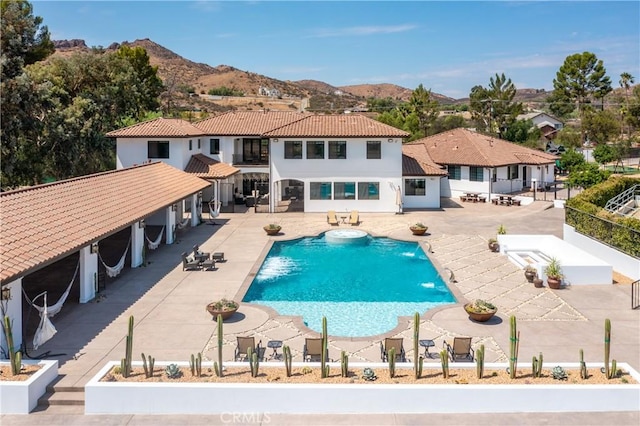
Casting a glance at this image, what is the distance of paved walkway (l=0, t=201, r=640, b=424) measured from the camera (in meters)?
14.0

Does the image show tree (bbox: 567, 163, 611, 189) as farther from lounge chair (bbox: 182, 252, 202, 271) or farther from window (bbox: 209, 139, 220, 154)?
lounge chair (bbox: 182, 252, 202, 271)

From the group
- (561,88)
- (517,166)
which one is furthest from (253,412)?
(561,88)

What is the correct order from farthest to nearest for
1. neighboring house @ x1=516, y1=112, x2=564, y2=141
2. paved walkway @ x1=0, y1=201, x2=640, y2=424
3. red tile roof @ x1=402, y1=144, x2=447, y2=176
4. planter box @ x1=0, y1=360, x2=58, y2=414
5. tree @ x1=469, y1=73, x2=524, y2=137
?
1. neighboring house @ x1=516, y1=112, x2=564, y2=141
2. tree @ x1=469, y1=73, x2=524, y2=137
3. red tile roof @ x1=402, y1=144, x2=447, y2=176
4. paved walkway @ x1=0, y1=201, x2=640, y2=424
5. planter box @ x1=0, y1=360, x2=58, y2=414

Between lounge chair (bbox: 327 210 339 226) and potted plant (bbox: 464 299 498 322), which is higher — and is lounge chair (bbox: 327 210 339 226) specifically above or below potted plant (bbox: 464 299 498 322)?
above

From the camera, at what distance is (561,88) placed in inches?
3260

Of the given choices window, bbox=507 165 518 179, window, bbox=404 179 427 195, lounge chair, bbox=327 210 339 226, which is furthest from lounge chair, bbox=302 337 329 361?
window, bbox=507 165 518 179

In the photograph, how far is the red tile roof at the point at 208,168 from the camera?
39.6 metres

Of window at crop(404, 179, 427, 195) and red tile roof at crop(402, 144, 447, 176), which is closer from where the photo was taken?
red tile roof at crop(402, 144, 447, 176)

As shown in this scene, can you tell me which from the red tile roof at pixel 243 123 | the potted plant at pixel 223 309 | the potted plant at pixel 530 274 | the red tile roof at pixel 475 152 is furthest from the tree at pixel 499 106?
the potted plant at pixel 223 309

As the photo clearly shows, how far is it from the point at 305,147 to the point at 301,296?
21088 millimetres

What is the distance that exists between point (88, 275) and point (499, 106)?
6635cm

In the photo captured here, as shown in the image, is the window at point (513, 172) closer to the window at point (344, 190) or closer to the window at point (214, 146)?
the window at point (344, 190)

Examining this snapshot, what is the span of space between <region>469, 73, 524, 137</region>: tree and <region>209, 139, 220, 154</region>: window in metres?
45.0

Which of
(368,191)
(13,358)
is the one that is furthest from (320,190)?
(13,358)
